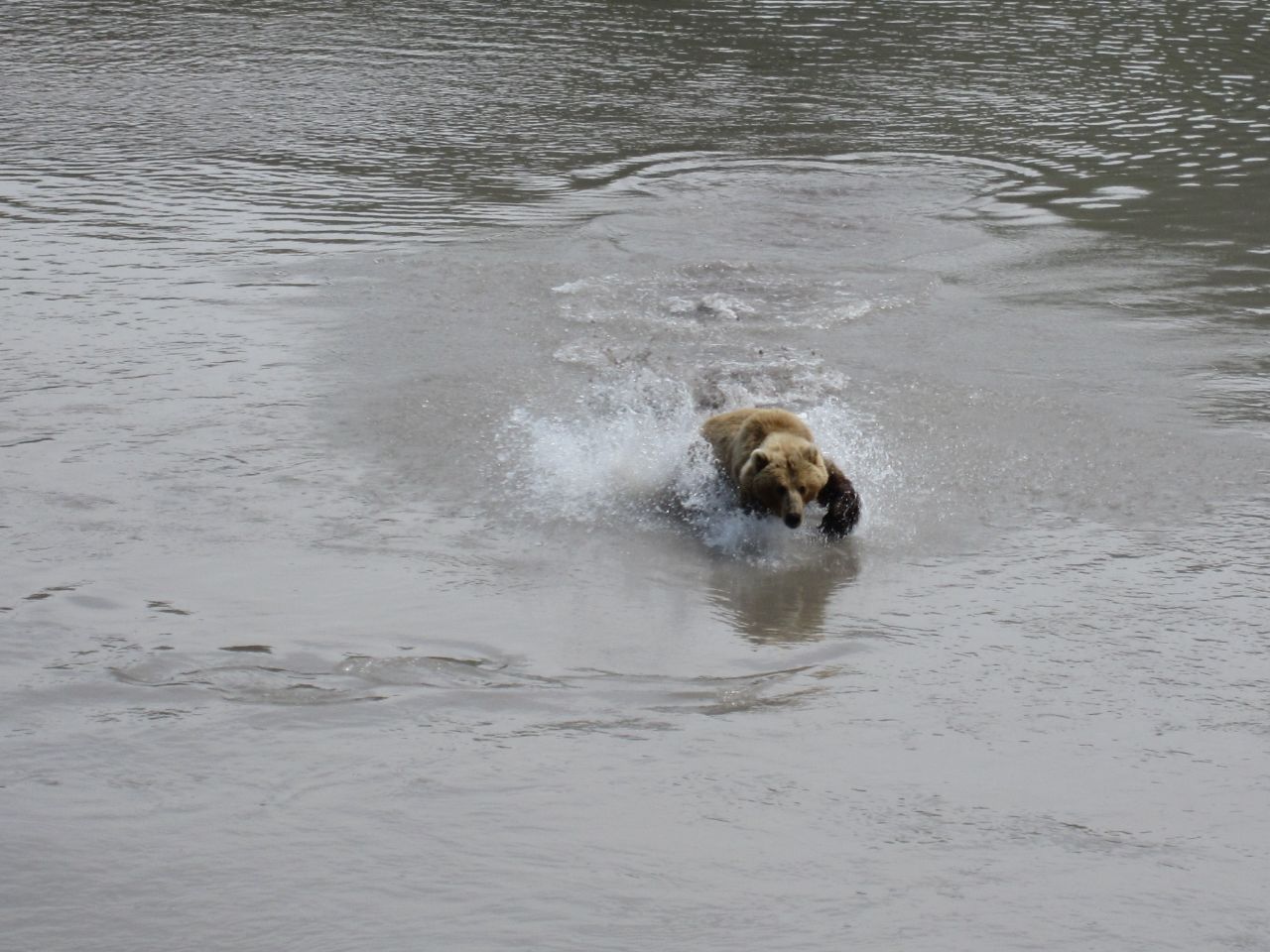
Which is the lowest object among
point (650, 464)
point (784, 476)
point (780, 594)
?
point (780, 594)

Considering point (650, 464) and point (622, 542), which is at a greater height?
point (650, 464)

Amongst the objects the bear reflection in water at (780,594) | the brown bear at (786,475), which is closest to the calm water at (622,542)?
the bear reflection in water at (780,594)

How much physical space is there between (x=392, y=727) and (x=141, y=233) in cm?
818

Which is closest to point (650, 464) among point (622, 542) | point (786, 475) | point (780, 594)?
point (622, 542)

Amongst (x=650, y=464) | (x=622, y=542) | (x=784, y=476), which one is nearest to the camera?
(x=784, y=476)

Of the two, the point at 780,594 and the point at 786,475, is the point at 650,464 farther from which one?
the point at 780,594

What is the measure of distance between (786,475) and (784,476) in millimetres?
16

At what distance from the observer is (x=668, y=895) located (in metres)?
4.93

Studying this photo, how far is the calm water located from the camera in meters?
5.05

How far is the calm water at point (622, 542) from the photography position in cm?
505

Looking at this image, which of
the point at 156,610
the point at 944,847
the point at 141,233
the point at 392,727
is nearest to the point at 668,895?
the point at 944,847

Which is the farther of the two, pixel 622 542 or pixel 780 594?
pixel 622 542

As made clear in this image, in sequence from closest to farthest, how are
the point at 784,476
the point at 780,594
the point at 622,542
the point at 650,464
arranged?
the point at 780,594 < the point at 784,476 < the point at 622,542 < the point at 650,464

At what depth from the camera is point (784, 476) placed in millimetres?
7598
